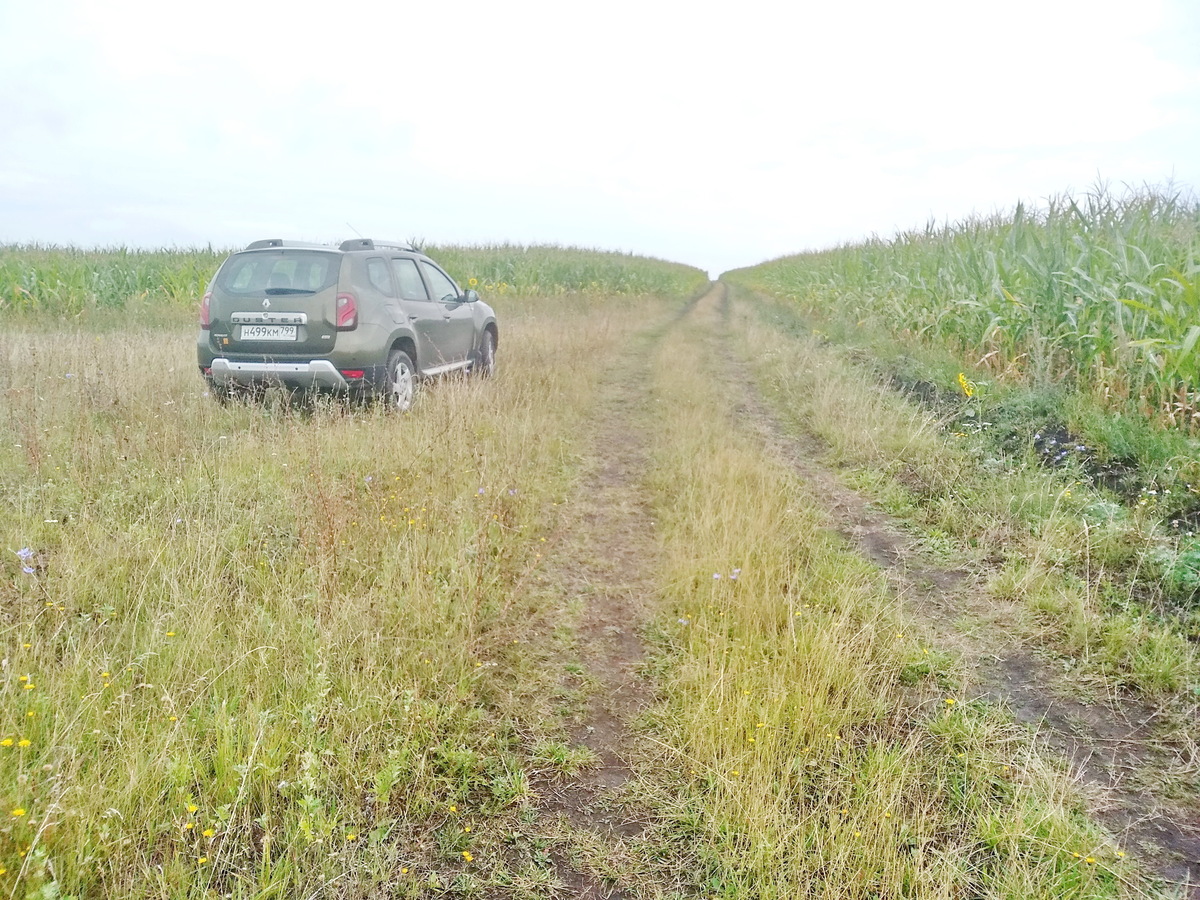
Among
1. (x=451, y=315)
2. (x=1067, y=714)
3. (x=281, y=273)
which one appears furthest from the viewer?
(x=451, y=315)

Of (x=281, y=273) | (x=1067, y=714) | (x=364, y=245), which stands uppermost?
(x=364, y=245)

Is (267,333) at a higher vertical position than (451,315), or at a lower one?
lower

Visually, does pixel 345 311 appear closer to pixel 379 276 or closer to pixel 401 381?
pixel 379 276

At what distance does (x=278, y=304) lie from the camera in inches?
263

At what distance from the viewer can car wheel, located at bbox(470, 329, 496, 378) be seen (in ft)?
32.0

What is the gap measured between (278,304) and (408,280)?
5.43 ft

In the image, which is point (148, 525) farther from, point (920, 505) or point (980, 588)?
point (920, 505)

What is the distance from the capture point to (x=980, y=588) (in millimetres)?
4105

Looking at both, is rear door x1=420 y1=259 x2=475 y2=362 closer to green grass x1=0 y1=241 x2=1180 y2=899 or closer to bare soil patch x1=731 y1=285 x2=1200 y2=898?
green grass x1=0 y1=241 x2=1180 y2=899

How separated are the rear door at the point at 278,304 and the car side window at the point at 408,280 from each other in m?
0.91

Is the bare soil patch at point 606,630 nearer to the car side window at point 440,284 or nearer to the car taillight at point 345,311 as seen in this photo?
the car taillight at point 345,311

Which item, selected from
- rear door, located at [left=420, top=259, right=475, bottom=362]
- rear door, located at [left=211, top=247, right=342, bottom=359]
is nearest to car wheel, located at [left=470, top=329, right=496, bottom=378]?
rear door, located at [left=420, top=259, right=475, bottom=362]

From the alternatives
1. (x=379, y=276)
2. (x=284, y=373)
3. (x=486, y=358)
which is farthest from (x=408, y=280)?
(x=486, y=358)

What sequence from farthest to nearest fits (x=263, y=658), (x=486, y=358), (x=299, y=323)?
(x=486, y=358) < (x=299, y=323) < (x=263, y=658)
